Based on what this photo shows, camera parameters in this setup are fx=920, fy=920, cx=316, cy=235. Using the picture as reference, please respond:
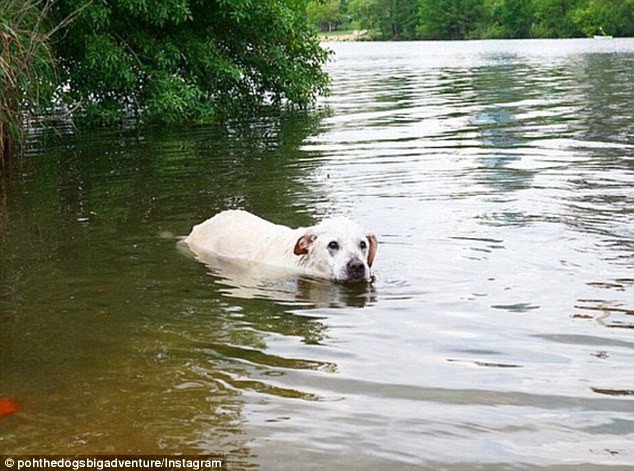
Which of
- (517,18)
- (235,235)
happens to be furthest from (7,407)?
(517,18)

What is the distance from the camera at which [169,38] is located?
1069 inches

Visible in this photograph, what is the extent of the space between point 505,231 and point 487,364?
4.95 meters

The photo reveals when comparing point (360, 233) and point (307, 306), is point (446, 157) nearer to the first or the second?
point (360, 233)

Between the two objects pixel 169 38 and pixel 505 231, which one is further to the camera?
pixel 169 38

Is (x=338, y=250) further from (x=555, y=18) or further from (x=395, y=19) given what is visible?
(x=395, y=19)

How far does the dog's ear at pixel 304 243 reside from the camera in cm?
1060

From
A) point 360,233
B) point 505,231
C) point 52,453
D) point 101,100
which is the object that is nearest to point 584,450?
point 52,453

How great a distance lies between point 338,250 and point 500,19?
168163 millimetres

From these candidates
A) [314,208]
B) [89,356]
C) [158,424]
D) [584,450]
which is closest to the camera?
[584,450]

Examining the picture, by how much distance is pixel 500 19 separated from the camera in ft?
559

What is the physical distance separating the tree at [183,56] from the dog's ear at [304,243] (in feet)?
48.8

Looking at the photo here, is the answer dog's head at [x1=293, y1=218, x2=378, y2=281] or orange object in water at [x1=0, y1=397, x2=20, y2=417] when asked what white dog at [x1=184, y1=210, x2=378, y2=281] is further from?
orange object in water at [x1=0, y1=397, x2=20, y2=417]

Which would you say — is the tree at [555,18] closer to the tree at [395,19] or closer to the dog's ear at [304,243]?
the tree at [395,19]

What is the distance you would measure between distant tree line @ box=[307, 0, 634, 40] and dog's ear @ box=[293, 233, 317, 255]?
13286 centimetres
